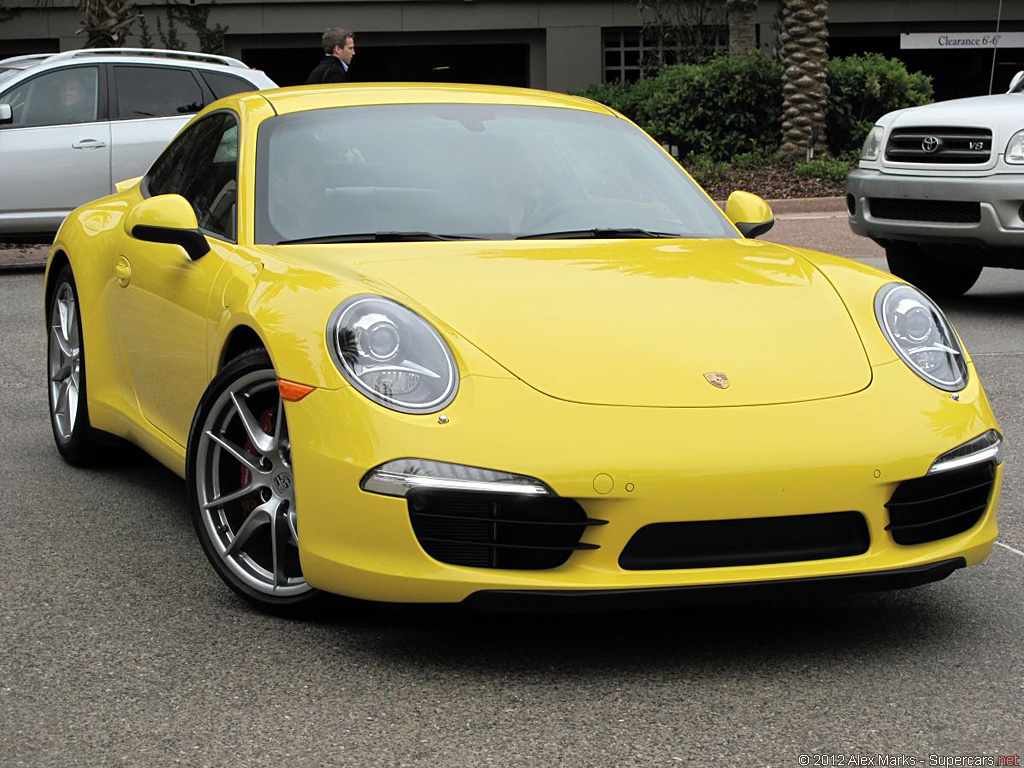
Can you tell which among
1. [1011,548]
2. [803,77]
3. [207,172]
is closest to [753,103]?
[803,77]

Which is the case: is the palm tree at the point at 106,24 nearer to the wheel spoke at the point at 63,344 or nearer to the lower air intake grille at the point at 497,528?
the wheel spoke at the point at 63,344

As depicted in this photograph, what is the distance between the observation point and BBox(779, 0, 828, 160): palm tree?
64.2ft

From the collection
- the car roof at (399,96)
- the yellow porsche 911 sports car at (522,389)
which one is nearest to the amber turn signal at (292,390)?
the yellow porsche 911 sports car at (522,389)

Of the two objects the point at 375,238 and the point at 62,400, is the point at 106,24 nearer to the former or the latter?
the point at 62,400

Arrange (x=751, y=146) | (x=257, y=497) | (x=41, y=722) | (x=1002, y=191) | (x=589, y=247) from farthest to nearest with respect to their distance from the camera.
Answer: (x=751, y=146)
(x=1002, y=191)
(x=589, y=247)
(x=257, y=497)
(x=41, y=722)

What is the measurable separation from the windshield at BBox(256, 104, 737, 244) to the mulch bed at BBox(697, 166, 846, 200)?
42.9 ft

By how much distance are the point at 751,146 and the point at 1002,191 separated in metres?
11.1

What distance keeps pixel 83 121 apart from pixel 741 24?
10.7 metres

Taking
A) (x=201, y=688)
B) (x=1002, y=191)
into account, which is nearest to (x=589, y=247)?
(x=201, y=688)

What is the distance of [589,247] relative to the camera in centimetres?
455

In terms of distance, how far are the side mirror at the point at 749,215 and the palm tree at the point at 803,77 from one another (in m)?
14.8

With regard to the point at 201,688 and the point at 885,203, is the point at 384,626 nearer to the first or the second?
the point at 201,688

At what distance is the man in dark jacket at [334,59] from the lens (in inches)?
507

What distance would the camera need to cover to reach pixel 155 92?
1351 cm
